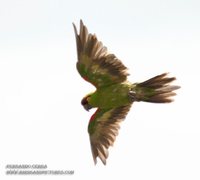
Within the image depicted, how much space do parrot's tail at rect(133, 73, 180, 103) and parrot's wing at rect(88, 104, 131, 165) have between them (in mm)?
2007

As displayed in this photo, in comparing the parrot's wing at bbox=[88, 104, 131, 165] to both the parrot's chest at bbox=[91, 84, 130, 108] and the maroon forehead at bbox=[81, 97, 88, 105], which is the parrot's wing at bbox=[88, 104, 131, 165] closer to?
the maroon forehead at bbox=[81, 97, 88, 105]

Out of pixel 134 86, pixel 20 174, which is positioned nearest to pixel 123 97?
pixel 134 86

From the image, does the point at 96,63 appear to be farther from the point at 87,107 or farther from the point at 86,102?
the point at 87,107

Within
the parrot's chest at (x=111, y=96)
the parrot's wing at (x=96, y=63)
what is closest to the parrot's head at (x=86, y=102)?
the parrot's chest at (x=111, y=96)

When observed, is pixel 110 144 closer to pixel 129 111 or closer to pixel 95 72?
pixel 129 111

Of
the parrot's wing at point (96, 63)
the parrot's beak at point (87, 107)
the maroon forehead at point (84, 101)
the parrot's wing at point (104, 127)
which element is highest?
the parrot's wing at point (96, 63)

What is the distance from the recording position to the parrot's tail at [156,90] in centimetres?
1927

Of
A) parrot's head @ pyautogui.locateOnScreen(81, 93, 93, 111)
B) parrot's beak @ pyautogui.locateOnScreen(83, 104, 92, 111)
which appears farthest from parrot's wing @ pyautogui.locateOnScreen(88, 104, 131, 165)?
parrot's head @ pyautogui.locateOnScreen(81, 93, 93, 111)

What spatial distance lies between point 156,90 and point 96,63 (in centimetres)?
184

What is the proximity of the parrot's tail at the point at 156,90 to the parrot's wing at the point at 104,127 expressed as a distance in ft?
6.58

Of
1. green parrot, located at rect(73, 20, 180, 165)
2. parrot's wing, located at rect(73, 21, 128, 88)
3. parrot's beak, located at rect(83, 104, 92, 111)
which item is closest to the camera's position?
parrot's wing, located at rect(73, 21, 128, 88)

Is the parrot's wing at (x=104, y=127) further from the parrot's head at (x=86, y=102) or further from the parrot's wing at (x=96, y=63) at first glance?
the parrot's wing at (x=96, y=63)

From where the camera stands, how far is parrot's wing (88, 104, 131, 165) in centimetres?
2155

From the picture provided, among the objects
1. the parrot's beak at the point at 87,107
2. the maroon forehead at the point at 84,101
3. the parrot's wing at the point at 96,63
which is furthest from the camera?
the parrot's beak at the point at 87,107
